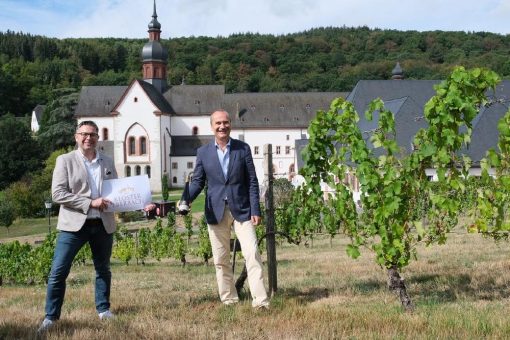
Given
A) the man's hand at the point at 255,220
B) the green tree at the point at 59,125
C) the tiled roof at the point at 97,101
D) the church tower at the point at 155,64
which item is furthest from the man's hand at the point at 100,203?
the church tower at the point at 155,64

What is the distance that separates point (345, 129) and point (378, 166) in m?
0.51

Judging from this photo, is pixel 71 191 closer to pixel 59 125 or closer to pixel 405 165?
pixel 405 165

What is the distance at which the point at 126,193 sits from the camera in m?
4.91

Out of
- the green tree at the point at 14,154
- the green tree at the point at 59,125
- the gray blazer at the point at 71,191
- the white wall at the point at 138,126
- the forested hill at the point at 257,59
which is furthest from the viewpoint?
the forested hill at the point at 257,59

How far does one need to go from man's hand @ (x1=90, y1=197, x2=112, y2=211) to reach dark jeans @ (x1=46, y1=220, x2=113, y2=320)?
0.69 ft

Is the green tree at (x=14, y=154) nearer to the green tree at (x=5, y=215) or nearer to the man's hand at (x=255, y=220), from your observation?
the green tree at (x=5, y=215)

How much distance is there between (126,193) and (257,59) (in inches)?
4762

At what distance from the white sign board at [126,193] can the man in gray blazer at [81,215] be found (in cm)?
6

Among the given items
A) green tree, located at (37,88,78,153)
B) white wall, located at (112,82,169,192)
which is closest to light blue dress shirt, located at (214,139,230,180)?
white wall, located at (112,82,169,192)

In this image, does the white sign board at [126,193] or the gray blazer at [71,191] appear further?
the white sign board at [126,193]

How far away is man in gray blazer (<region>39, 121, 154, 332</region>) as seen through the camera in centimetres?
468

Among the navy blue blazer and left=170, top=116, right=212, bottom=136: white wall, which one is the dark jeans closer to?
the navy blue blazer

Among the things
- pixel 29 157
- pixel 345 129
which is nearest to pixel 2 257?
pixel 345 129

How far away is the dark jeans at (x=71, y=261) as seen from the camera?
15.4 ft
